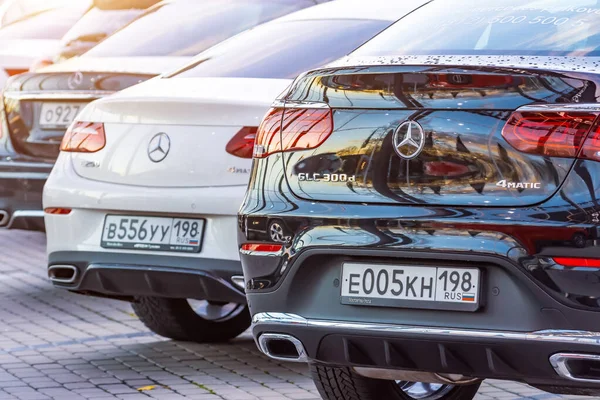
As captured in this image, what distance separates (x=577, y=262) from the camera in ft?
13.2

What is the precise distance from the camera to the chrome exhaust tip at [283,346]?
178 inches

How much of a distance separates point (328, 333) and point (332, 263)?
214mm

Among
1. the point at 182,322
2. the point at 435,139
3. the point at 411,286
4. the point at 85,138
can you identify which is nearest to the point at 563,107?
the point at 435,139

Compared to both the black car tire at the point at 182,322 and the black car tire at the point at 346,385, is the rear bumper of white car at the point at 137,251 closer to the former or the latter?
the black car tire at the point at 182,322

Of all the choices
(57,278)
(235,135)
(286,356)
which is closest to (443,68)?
(286,356)

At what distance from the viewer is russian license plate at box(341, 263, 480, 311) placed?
13.7ft

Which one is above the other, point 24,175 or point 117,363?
point 24,175

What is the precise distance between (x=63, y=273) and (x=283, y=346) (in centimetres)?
199

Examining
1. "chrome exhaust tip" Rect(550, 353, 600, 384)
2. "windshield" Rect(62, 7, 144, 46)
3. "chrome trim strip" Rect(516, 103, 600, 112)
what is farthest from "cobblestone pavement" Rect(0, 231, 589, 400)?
"windshield" Rect(62, 7, 144, 46)

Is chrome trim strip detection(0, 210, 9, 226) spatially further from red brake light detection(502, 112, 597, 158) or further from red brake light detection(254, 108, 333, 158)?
red brake light detection(502, 112, 597, 158)

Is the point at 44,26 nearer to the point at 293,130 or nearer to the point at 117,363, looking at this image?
the point at 117,363

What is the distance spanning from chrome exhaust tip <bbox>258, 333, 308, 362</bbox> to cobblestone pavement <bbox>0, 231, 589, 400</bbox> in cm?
118

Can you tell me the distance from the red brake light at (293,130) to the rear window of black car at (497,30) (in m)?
0.49

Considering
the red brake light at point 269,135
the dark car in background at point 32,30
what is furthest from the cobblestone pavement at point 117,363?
the dark car in background at point 32,30
